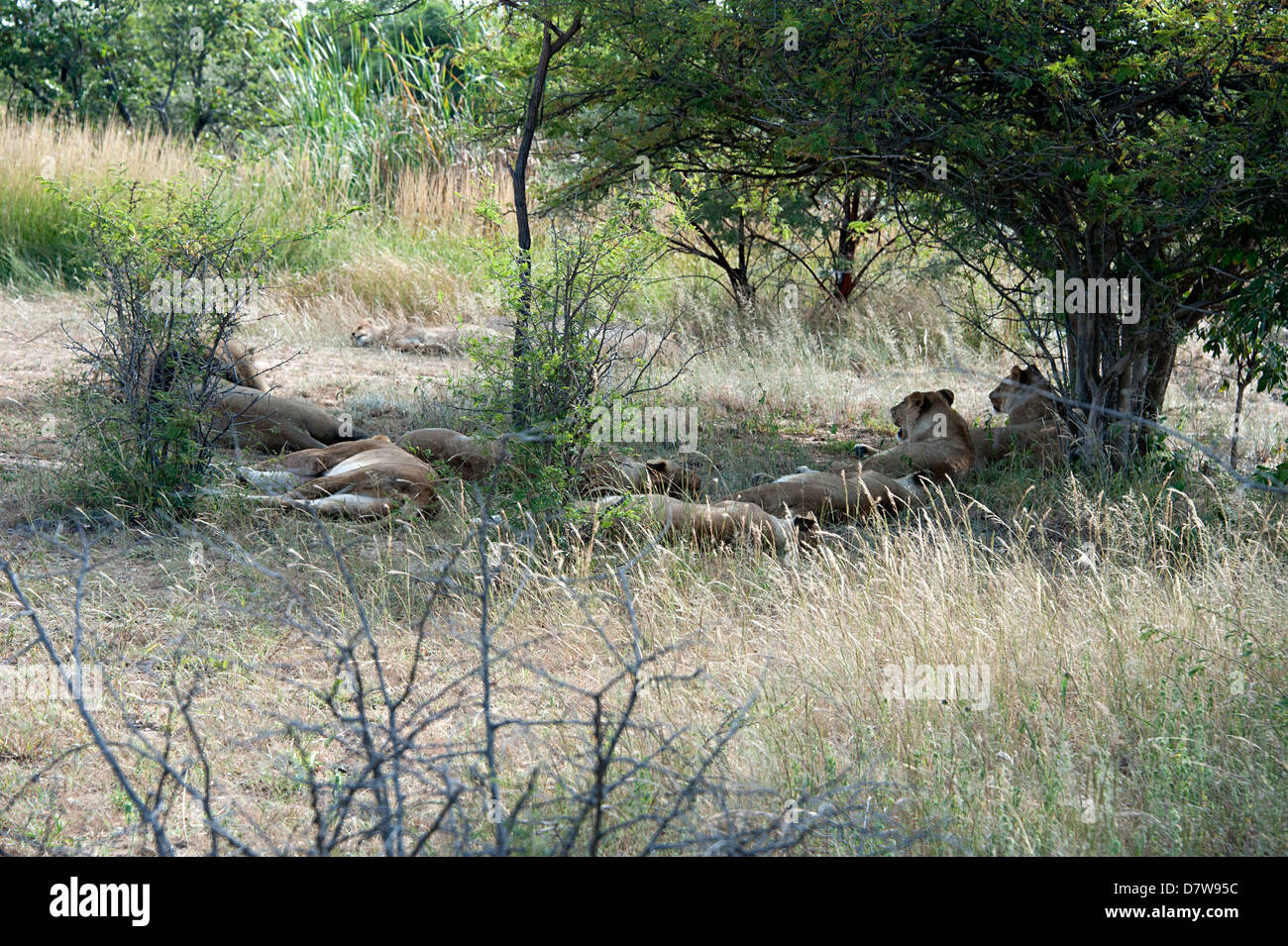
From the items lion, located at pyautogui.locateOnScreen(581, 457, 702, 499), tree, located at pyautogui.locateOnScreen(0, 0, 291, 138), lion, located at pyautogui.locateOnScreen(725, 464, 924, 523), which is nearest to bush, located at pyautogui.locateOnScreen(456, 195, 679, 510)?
lion, located at pyautogui.locateOnScreen(581, 457, 702, 499)

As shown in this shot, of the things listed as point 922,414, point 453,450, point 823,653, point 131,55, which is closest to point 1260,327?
→ point 922,414

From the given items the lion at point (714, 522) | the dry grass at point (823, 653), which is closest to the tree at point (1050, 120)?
the dry grass at point (823, 653)

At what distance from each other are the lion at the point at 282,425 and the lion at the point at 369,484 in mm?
738

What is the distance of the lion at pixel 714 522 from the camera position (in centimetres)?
514

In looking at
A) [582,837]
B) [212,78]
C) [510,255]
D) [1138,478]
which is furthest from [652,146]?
[212,78]

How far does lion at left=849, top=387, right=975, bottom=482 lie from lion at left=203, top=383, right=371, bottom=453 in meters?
3.48

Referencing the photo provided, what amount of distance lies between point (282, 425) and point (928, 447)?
417 centimetres

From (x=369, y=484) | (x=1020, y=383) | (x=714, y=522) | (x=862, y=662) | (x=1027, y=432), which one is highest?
(x=1020, y=383)

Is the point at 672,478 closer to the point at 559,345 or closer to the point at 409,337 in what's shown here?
the point at 559,345

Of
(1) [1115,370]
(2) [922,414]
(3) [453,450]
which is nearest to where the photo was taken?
(3) [453,450]

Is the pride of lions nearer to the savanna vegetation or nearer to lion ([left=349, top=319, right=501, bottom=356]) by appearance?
the savanna vegetation

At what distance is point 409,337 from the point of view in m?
11.1

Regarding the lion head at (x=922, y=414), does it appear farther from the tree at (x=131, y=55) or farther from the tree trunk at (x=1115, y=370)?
the tree at (x=131, y=55)

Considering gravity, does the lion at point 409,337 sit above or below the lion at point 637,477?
above
